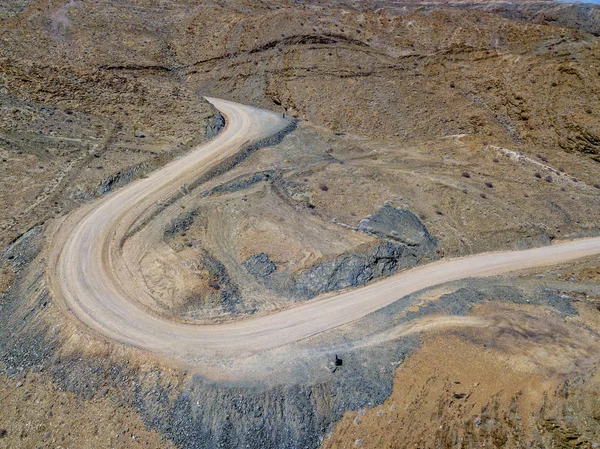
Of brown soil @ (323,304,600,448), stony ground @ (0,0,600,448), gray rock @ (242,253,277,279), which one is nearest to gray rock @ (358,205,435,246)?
stony ground @ (0,0,600,448)

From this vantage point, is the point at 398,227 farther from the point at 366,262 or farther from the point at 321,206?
→ the point at 321,206

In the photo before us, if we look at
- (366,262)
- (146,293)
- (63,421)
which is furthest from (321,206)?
(63,421)

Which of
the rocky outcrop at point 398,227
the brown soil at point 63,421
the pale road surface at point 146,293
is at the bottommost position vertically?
the brown soil at point 63,421

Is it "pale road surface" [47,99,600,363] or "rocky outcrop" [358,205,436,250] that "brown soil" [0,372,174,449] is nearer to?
"pale road surface" [47,99,600,363]

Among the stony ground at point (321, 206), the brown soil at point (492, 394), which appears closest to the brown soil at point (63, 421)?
the stony ground at point (321, 206)

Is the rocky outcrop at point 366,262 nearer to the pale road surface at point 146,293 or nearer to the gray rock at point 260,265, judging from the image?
the gray rock at point 260,265

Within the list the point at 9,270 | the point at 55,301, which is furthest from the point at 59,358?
the point at 9,270

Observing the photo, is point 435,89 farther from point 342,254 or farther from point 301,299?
point 301,299
